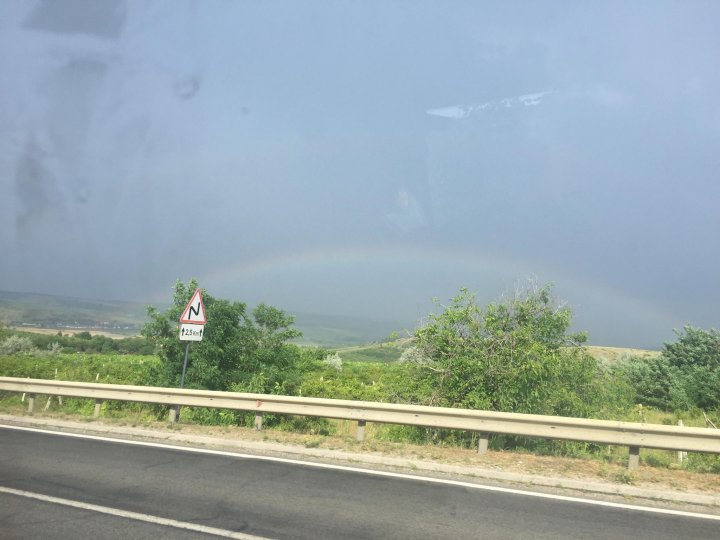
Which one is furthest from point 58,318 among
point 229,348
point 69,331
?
point 229,348

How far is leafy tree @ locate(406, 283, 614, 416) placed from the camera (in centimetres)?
1141

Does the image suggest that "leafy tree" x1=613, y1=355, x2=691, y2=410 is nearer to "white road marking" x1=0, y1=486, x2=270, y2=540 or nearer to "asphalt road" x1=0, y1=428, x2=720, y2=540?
"asphalt road" x1=0, y1=428, x2=720, y2=540

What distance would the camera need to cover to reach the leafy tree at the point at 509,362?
11.4m

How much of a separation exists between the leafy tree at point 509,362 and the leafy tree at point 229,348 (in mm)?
5471

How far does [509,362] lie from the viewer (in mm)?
11688

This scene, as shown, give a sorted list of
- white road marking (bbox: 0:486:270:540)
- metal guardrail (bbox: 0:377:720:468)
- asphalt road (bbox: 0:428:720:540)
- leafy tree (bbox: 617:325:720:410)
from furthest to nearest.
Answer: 1. leafy tree (bbox: 617:325:720:410)
2. metal guardrail (bbox: 0:377:720:468)
3. asphalt road (bbox: 0:428:720:540)
4. white road marking (bbox: 0:486:270:540)

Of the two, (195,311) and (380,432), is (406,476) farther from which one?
(195,311)

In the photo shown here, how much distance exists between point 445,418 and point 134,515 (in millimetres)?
5019

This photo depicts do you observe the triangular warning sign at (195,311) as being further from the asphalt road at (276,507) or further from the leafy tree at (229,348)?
the asphalt road at (276,507)

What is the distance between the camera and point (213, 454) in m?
9.05

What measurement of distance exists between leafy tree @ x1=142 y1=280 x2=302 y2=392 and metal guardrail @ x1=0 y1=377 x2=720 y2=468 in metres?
3.57

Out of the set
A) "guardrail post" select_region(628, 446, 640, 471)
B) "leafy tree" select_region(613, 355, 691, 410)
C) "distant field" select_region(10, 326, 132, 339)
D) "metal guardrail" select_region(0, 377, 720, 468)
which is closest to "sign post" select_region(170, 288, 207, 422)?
"metal guardrail" select_region(0, 377, 720, 468)

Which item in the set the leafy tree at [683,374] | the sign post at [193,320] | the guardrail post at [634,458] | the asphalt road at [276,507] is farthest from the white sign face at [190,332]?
the leafy tree at [683,374]

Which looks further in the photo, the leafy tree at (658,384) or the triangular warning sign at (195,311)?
the leafy tree at (658,384)
